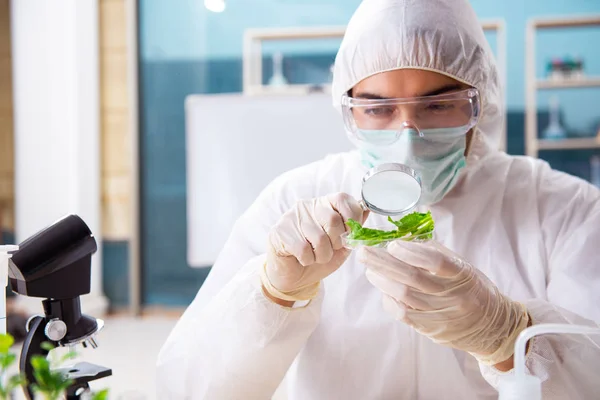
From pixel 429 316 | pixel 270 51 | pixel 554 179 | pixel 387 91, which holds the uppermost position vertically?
pixel 270 51

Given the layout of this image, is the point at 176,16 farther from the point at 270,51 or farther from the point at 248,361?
the point at 248,361

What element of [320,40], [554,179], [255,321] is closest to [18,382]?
[255,321]

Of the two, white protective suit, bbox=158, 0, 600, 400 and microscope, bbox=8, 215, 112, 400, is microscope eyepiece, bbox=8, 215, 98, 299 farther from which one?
white protective suit, bbox=158, 0, 600, 400

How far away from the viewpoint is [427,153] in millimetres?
1311

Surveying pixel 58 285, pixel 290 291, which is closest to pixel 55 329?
pixel 58 285

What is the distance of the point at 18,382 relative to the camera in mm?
557

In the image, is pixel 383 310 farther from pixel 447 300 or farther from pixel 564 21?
pixel 564 21

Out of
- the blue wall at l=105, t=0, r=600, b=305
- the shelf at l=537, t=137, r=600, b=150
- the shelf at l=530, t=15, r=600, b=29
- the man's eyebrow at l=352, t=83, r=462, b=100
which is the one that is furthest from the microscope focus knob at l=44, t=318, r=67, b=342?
the shelf at l=530, t=15, r=600, b=29

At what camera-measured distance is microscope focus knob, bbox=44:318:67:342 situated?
2.69 feet

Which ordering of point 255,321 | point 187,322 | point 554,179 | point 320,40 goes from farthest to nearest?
1. point 320,40
2. point 554,179
3. point 187,322
4. point 255,321

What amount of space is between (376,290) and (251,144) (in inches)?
70.6

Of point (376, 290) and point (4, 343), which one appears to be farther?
point (376, 290)

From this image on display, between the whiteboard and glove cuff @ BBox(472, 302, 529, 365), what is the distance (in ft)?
6.57

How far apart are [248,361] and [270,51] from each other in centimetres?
355
